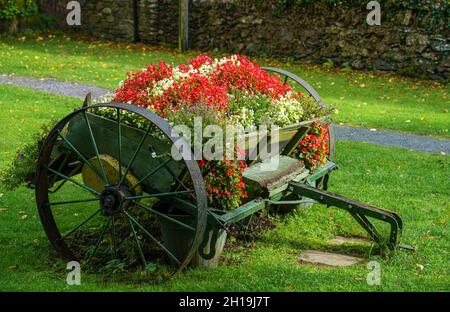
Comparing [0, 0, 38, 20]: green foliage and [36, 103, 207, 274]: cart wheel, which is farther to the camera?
[0, 0, 38, 20]: green foliage

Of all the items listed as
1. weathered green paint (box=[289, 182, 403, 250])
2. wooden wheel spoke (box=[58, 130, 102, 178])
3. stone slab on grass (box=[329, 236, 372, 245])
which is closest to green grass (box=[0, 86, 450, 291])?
stone slab on grass (box=[329, 236, 372, 245])

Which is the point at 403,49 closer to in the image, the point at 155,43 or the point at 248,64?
the point at 155,43

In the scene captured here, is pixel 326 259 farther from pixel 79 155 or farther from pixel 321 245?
pixel 79 155

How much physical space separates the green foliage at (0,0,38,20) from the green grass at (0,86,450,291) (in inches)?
398

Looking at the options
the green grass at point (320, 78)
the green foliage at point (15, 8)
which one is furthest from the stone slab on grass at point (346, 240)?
the green foliage at point (15, 8)

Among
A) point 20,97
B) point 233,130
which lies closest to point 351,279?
point 233,130

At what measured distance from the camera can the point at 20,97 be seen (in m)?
12.7

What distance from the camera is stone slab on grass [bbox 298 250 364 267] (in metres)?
6.06

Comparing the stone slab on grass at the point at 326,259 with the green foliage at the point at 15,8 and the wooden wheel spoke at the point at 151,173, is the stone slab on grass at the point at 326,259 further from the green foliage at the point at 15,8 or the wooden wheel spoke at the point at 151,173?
the green foliage at the point at 15,8

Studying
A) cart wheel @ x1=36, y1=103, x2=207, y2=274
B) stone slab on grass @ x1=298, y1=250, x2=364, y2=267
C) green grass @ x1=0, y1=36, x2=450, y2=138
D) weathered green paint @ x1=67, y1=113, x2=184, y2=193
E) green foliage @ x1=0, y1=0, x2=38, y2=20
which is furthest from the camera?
green foliage @ x1=0, y1=0, x2=38, y2=20

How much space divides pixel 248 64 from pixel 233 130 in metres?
1.43

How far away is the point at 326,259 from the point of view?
616 cm

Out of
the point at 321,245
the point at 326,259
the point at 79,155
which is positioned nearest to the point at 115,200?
the point at 79,155

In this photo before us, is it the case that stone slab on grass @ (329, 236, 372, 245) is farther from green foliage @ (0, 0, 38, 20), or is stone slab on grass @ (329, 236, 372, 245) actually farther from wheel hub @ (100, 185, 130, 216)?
green foliage @ (0, 0, 38, 20)
